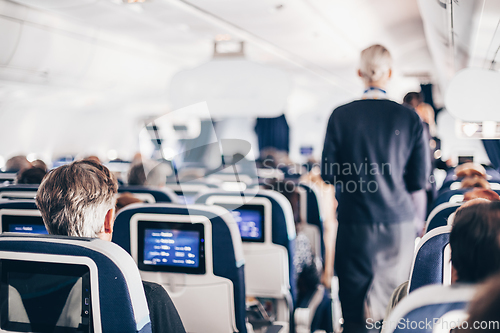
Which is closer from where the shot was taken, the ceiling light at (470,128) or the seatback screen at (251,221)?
the ceiling light at (470,128)

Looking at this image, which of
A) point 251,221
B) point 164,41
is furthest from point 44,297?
point 164,41

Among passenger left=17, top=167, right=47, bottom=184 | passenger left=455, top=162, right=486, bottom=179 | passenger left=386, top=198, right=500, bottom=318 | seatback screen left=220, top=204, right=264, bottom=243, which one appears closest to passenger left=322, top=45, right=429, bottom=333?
seatback screen left=220, top=204, right=264, bottom=243

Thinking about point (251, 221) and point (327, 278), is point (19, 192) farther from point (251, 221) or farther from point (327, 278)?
point (327, 278)

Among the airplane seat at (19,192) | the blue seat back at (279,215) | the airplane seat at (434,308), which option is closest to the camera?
→ the airplane seat at (434,308)

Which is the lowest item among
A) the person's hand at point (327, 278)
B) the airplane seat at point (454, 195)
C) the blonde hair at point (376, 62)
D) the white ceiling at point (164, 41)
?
the person's hand at point (327, 278)

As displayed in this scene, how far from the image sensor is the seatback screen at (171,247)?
209 cm

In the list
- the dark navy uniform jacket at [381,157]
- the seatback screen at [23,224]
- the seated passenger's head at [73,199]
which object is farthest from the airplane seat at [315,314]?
the seated passenger's head at [73,199]

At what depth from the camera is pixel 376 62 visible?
2.51 metres

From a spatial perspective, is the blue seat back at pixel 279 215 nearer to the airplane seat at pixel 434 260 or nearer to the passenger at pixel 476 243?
the airplane seat at pixel 434 260

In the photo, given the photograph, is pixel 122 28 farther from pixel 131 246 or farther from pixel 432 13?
pixel 131 246

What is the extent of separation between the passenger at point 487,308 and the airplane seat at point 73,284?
0.81m

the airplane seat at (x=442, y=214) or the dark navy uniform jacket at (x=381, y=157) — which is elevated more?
the dark navy uniform jacket at (x=381, y=157)

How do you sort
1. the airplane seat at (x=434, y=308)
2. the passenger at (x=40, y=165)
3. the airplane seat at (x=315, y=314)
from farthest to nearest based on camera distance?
the passenger at (x=40, y=165) < the airplane seat at (x=315, y=314) < the airplane seat at (x=434, y=308)

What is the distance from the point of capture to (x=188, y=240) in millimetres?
2102
